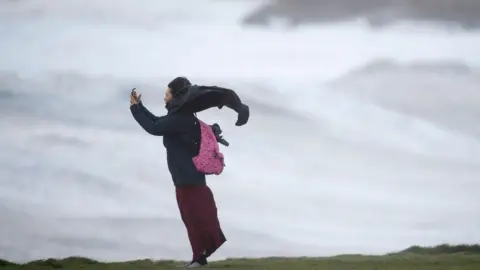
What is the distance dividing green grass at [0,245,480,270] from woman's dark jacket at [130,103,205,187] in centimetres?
51

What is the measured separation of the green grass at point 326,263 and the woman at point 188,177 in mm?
161

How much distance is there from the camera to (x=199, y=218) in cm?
409

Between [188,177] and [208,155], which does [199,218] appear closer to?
[188,177]

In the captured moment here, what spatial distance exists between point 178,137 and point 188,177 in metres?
0.22

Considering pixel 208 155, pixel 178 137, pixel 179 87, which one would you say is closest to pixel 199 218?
pixel 208 155

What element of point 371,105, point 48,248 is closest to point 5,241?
point 48,248

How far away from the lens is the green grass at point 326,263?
4.08 meters

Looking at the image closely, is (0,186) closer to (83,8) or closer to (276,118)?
(83,8)

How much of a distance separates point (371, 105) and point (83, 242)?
2018mm

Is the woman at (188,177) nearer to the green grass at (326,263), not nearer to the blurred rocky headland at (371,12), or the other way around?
the green grass at (326,263)

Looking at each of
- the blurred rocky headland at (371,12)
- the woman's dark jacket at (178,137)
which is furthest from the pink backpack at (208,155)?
the blurred rocky headland at (371,12)

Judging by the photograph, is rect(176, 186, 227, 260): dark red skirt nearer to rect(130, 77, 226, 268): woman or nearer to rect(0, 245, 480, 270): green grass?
rect(130, 77, 226, 268): woman

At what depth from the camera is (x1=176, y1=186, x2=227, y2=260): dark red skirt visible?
4.09m

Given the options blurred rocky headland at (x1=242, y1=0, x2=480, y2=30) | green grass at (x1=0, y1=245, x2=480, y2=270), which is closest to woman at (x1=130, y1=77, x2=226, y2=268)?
green grass at (x1=0, y1=245, x2=480, y2=270)
